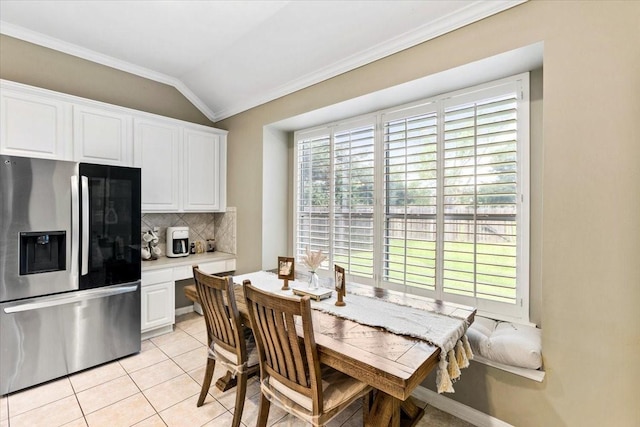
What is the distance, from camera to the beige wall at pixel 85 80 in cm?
267

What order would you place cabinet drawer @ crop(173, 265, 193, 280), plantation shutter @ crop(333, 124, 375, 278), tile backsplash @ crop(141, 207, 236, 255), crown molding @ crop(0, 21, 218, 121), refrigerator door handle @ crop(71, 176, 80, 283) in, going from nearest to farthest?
refrigerator door handle @ crop(71, 176, 80, 283)
crown molding @ crop(0, 21, 218, 121)
plantation shutter @ crop(333, 124, 375, 278)
cabinet drawer @ crop(173, 265, 193, 280)
tile backsplash @ crop(141, 207, 236, 255)

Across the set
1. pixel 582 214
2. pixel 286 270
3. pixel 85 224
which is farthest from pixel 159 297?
pixel 582 214

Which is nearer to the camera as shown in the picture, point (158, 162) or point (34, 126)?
point (34, 126)

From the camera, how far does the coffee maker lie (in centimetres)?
358

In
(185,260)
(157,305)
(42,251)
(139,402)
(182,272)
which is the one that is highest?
(42,251)

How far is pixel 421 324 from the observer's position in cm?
166

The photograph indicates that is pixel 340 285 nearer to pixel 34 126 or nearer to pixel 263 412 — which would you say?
pixel 263 412

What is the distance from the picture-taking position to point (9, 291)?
7.00ft

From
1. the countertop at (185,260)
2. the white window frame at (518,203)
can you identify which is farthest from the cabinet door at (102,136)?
the white window frame at (518,203)

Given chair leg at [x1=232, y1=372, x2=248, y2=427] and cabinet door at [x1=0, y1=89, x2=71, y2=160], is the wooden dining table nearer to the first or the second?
chair leg at [x1=232, y1=372, x2=248, y2=427]

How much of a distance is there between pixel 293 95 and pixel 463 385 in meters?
2.88

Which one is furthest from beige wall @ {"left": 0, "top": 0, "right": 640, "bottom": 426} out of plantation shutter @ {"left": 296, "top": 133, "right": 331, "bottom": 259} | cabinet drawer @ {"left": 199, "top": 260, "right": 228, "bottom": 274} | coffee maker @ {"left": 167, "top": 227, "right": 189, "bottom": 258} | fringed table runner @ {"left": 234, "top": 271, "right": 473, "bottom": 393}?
coffee maker @ {"left": 167, "top": 227, "right": 189, "bottom": 258}

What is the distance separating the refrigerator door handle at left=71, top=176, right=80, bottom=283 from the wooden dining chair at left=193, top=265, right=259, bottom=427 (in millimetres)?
1206

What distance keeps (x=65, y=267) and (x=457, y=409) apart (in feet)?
10.1
